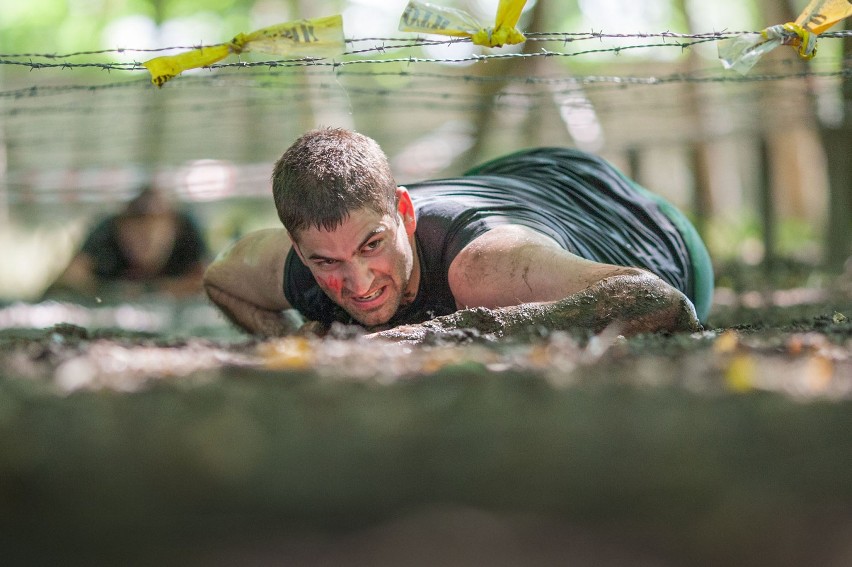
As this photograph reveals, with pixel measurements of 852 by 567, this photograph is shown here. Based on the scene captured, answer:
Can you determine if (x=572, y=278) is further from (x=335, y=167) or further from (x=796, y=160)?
(x=796, y=160)

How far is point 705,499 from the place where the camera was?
4.41ft

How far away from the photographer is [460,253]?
2803 mm

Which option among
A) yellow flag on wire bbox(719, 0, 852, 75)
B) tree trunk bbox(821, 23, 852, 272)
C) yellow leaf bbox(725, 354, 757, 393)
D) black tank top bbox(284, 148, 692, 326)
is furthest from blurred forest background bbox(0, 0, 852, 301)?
yellow leaf bbox(725, 354, 757, 393)

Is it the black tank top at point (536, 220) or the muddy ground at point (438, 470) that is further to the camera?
the black tank top at point (536, 220)

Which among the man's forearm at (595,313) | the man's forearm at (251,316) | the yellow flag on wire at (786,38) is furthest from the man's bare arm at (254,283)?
the yellow flag on wire at (786,38)

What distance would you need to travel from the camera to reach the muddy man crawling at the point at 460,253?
247cm

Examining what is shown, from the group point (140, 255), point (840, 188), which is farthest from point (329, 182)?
point (840, 188)

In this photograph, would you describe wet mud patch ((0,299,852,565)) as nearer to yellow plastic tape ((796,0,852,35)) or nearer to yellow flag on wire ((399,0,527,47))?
yellow flag on wire ((399,0,527,47))

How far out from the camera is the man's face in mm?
2742

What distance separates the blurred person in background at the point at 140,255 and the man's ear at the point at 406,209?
3873 mm

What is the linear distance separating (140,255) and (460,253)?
14.7ft

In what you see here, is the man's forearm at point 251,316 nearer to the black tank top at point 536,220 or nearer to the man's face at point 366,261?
the black tank top at point 536,220

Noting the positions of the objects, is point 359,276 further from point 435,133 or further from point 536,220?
point 435,133

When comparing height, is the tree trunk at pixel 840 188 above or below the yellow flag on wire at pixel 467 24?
below
